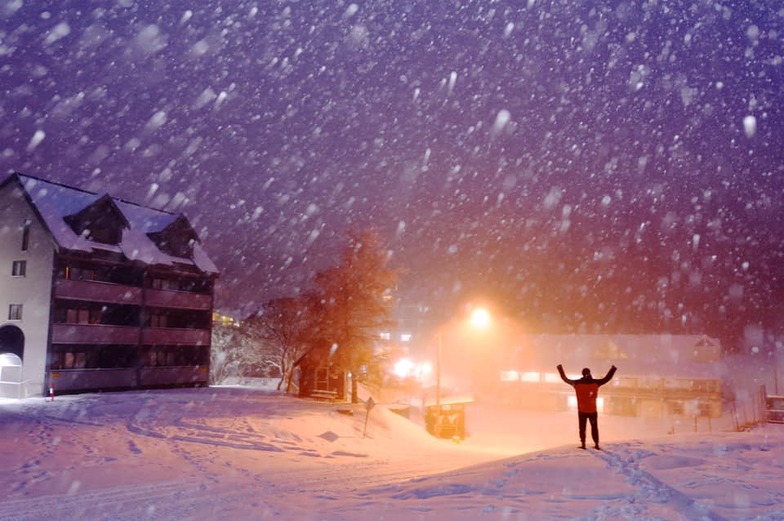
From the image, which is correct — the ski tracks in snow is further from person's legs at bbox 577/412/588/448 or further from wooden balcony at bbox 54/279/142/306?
wooden balcony at bbox 54/279/142/306

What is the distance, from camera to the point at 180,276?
4472 cm

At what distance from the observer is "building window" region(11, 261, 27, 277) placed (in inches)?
1439

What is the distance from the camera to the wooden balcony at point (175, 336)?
137ft

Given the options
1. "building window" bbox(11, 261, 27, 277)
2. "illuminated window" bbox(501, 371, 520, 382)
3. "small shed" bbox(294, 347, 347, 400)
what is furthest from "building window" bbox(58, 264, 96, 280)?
"illuminated window" bbox(501, 371, 520, 382)

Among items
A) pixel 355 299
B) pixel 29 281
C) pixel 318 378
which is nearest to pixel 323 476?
pixel 355 299

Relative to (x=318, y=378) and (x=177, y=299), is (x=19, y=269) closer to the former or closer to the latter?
(x=177, y=299)

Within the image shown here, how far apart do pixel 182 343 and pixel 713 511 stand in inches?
1618

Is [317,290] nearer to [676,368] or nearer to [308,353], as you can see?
[308,353]

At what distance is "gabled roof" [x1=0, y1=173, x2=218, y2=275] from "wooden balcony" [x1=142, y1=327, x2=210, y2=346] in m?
4.54

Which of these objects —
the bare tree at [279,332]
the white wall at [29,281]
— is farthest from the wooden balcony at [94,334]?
the bare tree at [279,332]

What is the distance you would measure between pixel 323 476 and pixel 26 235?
101 feet

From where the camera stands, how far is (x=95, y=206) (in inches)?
1539

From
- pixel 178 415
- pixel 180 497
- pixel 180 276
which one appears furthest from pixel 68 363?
pixel 180 497

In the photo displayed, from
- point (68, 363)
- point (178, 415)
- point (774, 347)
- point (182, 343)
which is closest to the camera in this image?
point (178, 415)
